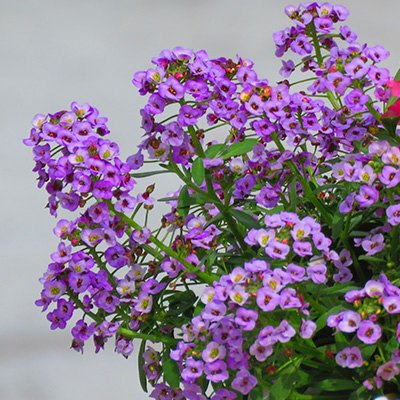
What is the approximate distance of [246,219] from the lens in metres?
0.98

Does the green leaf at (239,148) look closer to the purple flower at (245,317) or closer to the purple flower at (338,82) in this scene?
the purple flower at (338,82)

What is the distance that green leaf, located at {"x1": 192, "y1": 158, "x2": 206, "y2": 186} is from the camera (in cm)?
90

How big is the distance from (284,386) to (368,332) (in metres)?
0.12

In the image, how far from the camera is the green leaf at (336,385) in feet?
2.93

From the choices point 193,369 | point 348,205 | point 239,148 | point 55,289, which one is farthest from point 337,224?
point 55,289

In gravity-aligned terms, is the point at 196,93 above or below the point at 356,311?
above

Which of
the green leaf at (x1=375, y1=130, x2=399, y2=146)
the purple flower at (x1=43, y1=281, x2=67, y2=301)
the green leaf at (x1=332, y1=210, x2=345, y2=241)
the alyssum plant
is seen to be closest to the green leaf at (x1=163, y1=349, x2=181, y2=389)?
the alyssum plant

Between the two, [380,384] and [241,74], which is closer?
[380,384]

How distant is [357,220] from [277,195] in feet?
0.36

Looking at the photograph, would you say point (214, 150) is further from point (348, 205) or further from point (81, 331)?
point (81, 331)

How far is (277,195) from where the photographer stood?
1.02 meters

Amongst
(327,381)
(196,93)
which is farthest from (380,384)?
(196,93)

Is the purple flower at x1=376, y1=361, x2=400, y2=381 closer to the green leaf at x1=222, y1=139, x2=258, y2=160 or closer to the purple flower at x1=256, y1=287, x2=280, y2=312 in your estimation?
the purple flower at x1=256, y1=287, x2=280, y2=312

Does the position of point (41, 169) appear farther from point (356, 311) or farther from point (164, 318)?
point (356, 311)
